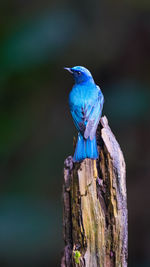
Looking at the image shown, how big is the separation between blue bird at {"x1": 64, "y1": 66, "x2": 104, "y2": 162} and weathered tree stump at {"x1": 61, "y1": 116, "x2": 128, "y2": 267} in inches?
5.4

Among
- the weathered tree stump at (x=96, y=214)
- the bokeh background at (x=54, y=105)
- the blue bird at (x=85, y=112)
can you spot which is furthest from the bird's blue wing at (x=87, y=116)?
the bokeh background at (x=54, y=105)

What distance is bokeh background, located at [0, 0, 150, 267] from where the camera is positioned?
6.39 meters

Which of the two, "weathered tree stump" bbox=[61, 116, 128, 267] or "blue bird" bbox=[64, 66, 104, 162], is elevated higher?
"blue bird" bbox=[64, 66, 104, 162]

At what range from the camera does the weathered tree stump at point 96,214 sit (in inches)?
117

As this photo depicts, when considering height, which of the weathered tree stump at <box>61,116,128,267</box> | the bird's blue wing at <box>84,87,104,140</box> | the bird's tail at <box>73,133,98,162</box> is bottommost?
the weathered tree stump at <box>61,116,128,267</box>

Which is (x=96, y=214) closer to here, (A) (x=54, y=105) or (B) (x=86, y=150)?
(B) (x=86, y=150)

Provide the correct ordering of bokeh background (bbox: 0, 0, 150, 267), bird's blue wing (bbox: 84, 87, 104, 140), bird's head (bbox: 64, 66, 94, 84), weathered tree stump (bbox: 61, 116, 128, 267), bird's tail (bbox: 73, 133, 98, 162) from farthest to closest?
bokeh background (bbox: 0, 0, 150, 267)
bird's head (bbox: 64, 66, 94, 84)
bird's blue wing (bbox: 84, 87, 104, 140)
bird's tail (bbox: 73, 133, 98, 162)
weathered tree stump (bbox: 61, 116, 128, 267)

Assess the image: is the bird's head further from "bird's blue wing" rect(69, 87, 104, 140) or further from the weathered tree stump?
the weathered tree stump

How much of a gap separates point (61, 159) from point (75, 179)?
3561 mm

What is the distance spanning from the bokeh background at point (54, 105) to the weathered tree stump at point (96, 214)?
334 cm

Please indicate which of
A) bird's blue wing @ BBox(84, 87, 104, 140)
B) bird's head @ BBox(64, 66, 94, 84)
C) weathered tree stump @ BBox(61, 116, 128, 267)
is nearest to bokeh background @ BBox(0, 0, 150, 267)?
bird's head @ BBox(64, 66, 94, 84)

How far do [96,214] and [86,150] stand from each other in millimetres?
459

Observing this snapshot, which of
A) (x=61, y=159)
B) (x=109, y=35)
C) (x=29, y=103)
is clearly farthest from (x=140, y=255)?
(x=109, y=35)

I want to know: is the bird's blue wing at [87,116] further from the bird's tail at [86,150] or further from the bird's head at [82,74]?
the bird's head at [82,74]
